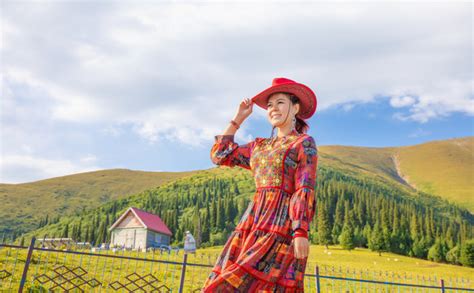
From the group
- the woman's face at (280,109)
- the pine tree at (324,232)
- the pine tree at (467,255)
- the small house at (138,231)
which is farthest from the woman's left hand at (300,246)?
the pine tree at (324,232)

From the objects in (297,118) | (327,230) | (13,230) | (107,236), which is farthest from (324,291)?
(13,230)

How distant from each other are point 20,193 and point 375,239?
154028 millimetres

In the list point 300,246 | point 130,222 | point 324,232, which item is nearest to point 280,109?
point 300,246

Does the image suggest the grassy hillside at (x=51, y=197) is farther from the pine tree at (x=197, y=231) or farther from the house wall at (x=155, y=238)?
the house wall at (x=155, y=238)

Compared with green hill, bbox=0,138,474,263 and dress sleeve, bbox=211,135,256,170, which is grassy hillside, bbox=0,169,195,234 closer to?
green hill, bbox=0,138,474,263

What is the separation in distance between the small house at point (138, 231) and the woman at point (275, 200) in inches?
1475

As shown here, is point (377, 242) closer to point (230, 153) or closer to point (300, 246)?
point (230, 153)

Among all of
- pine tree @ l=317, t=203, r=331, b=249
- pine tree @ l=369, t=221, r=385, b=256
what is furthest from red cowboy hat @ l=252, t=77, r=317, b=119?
pine tree @ l=317, t=203, r=331, b=249

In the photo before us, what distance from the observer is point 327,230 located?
71125 mm

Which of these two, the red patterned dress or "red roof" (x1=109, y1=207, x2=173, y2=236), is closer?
the red patterned dress

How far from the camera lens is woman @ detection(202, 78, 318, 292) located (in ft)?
9.53

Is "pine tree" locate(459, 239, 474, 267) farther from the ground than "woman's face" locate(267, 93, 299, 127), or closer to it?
closer to it

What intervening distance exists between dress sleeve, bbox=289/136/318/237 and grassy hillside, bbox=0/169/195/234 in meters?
135

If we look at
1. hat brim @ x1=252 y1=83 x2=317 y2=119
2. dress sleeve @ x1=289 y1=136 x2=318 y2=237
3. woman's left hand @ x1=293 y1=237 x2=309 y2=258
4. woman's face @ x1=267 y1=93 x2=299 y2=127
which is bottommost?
woman's left hand @ x1=293 y1=237 x2=309 y2=258
